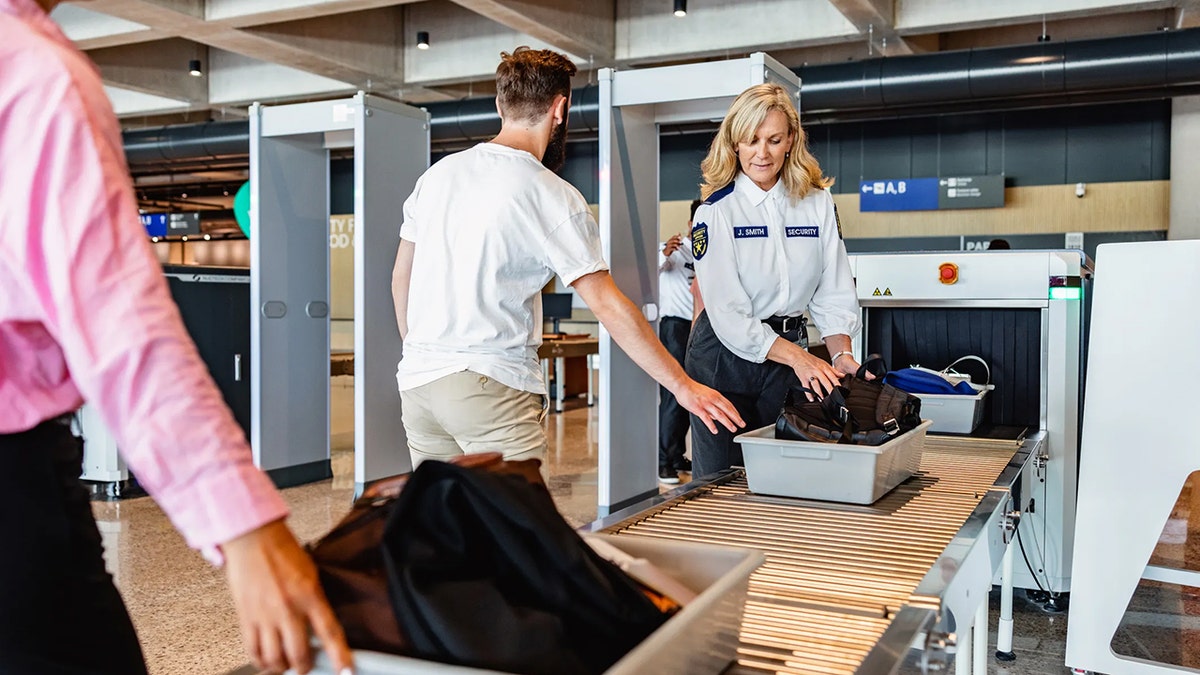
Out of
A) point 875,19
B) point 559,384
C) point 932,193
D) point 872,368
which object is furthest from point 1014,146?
point 872,368

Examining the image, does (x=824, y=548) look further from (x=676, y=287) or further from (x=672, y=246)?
(x=672, y=246)

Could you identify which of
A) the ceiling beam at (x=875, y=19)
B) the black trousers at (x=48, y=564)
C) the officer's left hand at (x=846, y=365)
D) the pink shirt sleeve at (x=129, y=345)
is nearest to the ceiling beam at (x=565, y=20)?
the ceiling beam at (x=875, y=19)

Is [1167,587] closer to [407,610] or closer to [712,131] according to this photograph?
[407,610]

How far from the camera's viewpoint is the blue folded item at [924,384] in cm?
262

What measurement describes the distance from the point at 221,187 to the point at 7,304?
53.2 ft

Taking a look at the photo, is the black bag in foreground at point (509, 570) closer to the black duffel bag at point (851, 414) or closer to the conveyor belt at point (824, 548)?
the conveyor belt at point (824, 548)

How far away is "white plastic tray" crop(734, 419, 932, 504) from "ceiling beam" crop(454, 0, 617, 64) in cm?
611

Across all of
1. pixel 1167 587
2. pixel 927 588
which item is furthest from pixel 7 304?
pixel 1167 587

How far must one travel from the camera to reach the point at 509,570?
0.77m

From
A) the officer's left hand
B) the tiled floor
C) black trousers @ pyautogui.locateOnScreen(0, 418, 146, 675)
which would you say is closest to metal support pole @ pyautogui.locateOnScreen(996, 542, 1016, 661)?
the tiled floor

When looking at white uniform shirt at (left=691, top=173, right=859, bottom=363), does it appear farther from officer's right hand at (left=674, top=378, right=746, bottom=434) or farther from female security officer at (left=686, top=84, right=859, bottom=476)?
officer's right hand at (left=674, top=378, right=746, bottom=434)

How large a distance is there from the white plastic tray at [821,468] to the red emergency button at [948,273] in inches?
58.1

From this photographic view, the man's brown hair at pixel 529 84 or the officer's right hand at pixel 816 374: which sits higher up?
A: the man's brown hair at pixel 529 84

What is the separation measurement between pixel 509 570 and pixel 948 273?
8.48ft
